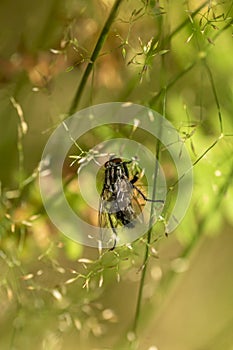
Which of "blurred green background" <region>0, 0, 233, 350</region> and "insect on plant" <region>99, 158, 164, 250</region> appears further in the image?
"blurred green background" <region>0, 0, 233, 350</region>

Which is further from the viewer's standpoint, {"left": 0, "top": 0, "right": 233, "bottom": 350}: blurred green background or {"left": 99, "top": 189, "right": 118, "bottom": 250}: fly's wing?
{"left": 0, "top": 0, "right": 233, "bottom": 350}: blurred green background

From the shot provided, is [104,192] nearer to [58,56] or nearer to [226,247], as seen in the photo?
[58,56]

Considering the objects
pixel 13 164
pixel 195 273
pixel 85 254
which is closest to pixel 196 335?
pixel 195 273

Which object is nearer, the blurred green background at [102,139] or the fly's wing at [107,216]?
the fly's wing at [107,216]

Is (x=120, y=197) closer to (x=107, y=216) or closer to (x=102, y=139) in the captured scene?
(x=107, y=216)

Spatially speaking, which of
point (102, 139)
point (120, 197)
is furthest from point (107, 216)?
point (102, 139)
